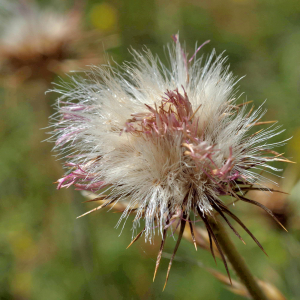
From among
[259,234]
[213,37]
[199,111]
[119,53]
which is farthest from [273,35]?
[199,111]

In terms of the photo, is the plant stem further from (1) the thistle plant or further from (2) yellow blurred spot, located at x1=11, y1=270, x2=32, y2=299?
(2) yellow blurred spot, located at x1=11, y1=270, x2=32, y2=299

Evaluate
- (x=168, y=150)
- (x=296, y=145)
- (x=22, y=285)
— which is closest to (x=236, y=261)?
(x=168, y=150)

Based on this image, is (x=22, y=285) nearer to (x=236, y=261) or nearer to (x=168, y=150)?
(x=236, y=261)

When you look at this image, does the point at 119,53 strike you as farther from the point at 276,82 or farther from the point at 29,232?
the point at 29,232

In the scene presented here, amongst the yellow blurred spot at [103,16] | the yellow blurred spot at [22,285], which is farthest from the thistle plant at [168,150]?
the yellow blurred spot at [103,16]

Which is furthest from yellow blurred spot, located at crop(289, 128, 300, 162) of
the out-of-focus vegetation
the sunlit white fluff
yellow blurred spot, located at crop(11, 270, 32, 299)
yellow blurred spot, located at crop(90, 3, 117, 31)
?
yellow blurred spot, located at crop(11, 270, 32, 299)
